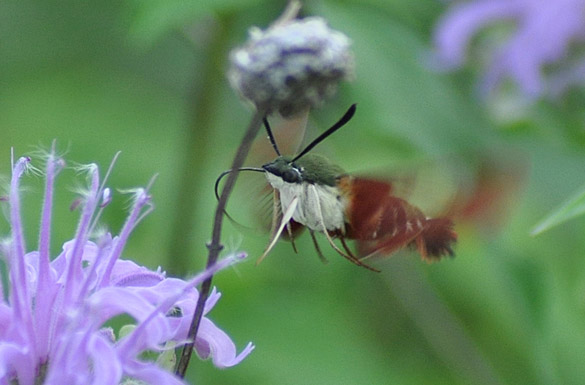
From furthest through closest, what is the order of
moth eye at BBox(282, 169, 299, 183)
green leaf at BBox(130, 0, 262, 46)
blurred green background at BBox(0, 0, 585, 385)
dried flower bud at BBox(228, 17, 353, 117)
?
blurred green background at BBox(0, 0, 585, 385), green leaf at BBox(130, 0, 262, 46), moth eye at BBox(282, 169, 299, 183), dried flower bud at BBox(228, 17, 353, 117)

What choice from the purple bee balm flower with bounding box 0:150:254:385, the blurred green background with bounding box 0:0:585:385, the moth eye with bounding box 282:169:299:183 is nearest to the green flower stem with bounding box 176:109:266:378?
the purple bee balm flower with bounding box 0:150:254:385

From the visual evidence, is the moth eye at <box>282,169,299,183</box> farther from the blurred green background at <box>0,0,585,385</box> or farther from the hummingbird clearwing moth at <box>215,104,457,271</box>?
the blurred green background at <box>0,0,585,385</box>

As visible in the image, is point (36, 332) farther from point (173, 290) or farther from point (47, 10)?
point (47, 10)

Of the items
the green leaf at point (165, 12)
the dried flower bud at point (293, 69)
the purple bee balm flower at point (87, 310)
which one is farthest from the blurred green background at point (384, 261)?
the dried flower bud at point (293, 69)

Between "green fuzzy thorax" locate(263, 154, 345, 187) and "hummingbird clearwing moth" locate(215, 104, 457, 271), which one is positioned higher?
"green fuzzy thorax" locate(263, 154, 345, 187)

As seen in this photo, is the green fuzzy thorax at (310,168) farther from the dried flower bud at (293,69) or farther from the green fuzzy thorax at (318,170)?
the dried flower bud at (293,69)

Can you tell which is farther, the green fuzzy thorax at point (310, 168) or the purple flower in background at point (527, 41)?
the purple flower in background at point (527, 41)

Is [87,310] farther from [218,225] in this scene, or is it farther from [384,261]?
[384,261]

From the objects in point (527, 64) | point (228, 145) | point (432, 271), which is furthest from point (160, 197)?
point (527, 64)
